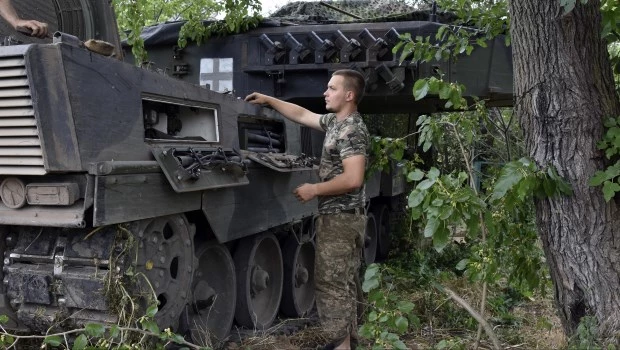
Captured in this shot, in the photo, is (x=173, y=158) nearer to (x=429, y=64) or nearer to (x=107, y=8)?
(x=107, y=8)

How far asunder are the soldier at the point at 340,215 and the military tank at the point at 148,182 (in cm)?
47

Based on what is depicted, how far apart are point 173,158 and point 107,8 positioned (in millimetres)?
1905

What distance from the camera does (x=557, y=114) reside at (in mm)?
3650

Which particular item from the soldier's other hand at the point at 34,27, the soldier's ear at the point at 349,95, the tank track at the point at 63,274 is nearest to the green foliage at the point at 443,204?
the soldier's ear at the point at 349,95

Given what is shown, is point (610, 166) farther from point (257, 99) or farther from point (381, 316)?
point (257, 99)

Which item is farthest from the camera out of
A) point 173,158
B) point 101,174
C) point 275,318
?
point 275,318

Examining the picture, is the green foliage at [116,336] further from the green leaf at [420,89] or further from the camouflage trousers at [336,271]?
the green leaf at [420,89]

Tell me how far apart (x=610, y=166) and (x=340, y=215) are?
152 centimetres

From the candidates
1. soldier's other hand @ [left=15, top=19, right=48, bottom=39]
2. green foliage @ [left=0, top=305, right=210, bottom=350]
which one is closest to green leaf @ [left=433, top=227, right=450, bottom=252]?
green foliage @ [left=0, top=305, right=210, bottom=350]

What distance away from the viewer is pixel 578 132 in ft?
11.8

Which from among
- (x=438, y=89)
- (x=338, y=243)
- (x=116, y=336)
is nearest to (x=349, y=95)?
(x=438, y=89)

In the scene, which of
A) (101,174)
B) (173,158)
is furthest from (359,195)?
(101,174)

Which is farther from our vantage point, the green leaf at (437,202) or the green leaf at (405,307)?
the green leaf at (405,307)

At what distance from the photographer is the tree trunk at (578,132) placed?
3605mm
